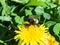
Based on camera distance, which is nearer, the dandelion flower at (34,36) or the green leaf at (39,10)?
the dandelion flower at (34,36)

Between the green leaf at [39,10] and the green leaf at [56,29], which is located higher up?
the green leaf at [39,10]

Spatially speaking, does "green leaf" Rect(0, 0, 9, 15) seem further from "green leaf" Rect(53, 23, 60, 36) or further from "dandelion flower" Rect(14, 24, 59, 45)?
"green leaf" Rect(53, 23, 60, 36)

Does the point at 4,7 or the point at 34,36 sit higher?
the point at 4,7

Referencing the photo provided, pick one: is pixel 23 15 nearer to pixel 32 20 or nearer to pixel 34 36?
pixel 32 20

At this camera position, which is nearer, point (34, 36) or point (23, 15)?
point (34, 36)

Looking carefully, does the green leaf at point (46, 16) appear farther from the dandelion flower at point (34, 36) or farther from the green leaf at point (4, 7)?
the green leaf at point (4, 7)

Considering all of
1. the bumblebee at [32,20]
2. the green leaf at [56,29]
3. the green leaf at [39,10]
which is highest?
the green leaf at [39,10]

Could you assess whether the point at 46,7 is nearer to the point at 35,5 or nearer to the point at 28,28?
the point at 35,5

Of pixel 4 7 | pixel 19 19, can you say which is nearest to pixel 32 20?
pixel 19 19

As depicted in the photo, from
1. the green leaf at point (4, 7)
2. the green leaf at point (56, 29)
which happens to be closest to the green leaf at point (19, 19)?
the green leaf at point (4, 7)

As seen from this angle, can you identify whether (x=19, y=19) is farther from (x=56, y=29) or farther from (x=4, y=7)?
(x=56, y=29)
